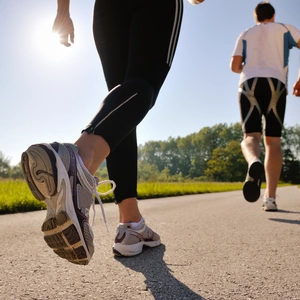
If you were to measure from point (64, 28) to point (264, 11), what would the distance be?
289 cm

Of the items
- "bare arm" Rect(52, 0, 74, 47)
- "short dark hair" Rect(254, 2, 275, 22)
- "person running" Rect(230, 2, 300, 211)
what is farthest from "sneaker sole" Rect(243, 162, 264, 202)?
"short dark hair" Rect(254, 2, 275, 22)

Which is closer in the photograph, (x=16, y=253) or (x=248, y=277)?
(x=248, y=277)

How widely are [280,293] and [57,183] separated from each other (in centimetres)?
79

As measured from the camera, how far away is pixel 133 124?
1315mm

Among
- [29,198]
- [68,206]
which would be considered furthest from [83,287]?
[29,198]

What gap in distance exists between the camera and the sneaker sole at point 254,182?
285 cm

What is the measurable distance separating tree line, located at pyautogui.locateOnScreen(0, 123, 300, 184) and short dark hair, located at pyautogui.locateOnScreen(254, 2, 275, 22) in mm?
48057

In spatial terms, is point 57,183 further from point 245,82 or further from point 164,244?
point 245,82

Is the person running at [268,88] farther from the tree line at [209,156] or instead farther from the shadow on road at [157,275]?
the tree line at [209,156]

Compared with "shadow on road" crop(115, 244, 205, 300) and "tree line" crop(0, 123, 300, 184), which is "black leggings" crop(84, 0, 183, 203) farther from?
"tree line" crop(0, 123, 300, 184)

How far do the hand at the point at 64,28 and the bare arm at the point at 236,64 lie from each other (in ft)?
7.98

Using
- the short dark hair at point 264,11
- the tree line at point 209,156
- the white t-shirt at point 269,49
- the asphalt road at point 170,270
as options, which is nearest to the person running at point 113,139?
the asphalt road at point 170,270

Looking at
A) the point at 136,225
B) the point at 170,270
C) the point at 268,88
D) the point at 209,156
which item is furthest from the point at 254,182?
the point at 209,156

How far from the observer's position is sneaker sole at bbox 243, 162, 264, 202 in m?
2.85
